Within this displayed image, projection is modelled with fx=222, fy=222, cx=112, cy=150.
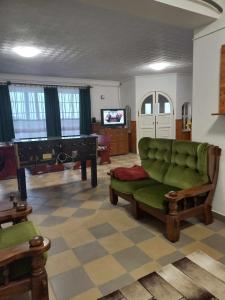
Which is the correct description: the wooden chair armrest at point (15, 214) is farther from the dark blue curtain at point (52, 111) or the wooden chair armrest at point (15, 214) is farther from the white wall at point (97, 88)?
the white wall at point (97, 88)

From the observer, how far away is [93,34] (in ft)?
10.8

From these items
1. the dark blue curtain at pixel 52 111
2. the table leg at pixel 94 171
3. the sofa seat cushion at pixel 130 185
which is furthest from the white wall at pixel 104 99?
the sofa seat cushion at pixel 130 185

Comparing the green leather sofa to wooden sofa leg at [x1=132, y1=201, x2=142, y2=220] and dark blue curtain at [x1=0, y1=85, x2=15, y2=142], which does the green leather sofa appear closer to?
wooden sofa leg at [x1=132, y1=201, x2=142, y2=220]

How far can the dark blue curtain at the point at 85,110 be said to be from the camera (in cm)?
692

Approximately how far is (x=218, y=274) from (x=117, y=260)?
816mm

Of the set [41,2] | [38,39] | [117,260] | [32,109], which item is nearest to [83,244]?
[117,260]

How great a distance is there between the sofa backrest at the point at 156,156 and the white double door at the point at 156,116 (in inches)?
150

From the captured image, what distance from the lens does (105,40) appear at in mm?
3543

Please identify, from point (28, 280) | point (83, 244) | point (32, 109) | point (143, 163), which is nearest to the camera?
point (28, 280)

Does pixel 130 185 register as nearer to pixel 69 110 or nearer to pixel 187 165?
pixel 187 165

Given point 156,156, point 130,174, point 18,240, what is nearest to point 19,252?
point 18,240

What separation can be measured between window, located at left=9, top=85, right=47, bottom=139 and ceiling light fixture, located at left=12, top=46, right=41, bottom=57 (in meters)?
2.18

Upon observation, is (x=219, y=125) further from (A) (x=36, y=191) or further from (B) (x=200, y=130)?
(A) (x=36, y=191)

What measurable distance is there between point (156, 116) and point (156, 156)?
4017mm
